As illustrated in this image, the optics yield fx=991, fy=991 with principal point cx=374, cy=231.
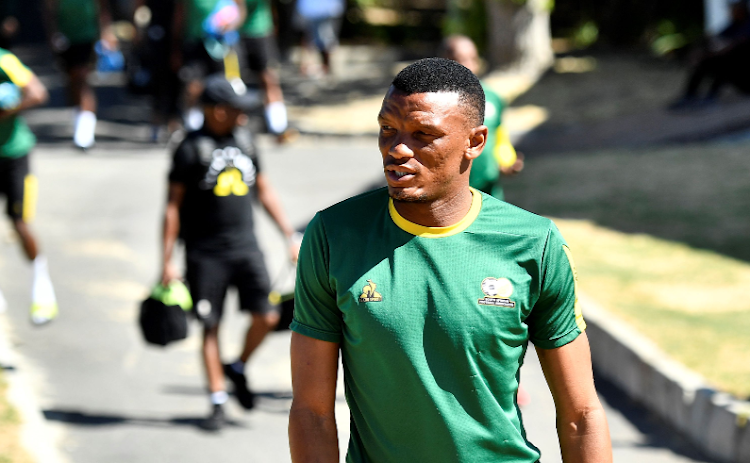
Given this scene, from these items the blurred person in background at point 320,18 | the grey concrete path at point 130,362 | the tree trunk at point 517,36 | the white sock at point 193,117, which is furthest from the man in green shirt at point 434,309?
the tree trunk at point 517,36

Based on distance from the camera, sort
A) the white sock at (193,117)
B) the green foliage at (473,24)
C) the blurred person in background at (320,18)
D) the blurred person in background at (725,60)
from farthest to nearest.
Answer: the green foliage at (473,24), the blurred person in background at (320,18), the blurred person in background at (725,60), the white sock at (193,117)

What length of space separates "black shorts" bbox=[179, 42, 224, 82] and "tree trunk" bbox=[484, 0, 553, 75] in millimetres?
6931

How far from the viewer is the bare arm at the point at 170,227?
5898 millimetres

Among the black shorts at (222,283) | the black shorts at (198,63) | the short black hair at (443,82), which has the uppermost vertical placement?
the short black hair at (443,82)

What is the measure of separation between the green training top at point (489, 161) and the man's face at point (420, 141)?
11.2ft

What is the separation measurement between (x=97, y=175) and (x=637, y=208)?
21.3 ft

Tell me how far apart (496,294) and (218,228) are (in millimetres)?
3746

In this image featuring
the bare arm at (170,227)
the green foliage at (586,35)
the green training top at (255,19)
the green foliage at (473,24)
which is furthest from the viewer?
the green foliage at (586,35)

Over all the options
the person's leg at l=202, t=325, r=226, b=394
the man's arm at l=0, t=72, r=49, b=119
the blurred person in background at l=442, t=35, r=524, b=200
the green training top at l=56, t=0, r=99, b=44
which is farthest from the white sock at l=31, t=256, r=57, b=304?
the green training top at l=56, t=0, r=99, b=44

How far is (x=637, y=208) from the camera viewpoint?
10.4 m

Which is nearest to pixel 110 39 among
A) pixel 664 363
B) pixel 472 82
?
pixel 664 363

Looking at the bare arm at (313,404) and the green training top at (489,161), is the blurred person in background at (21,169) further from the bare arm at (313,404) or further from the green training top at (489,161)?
the bare arm at (313,404)

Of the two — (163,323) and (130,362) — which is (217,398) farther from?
(130,362)

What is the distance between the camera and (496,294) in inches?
95.3
